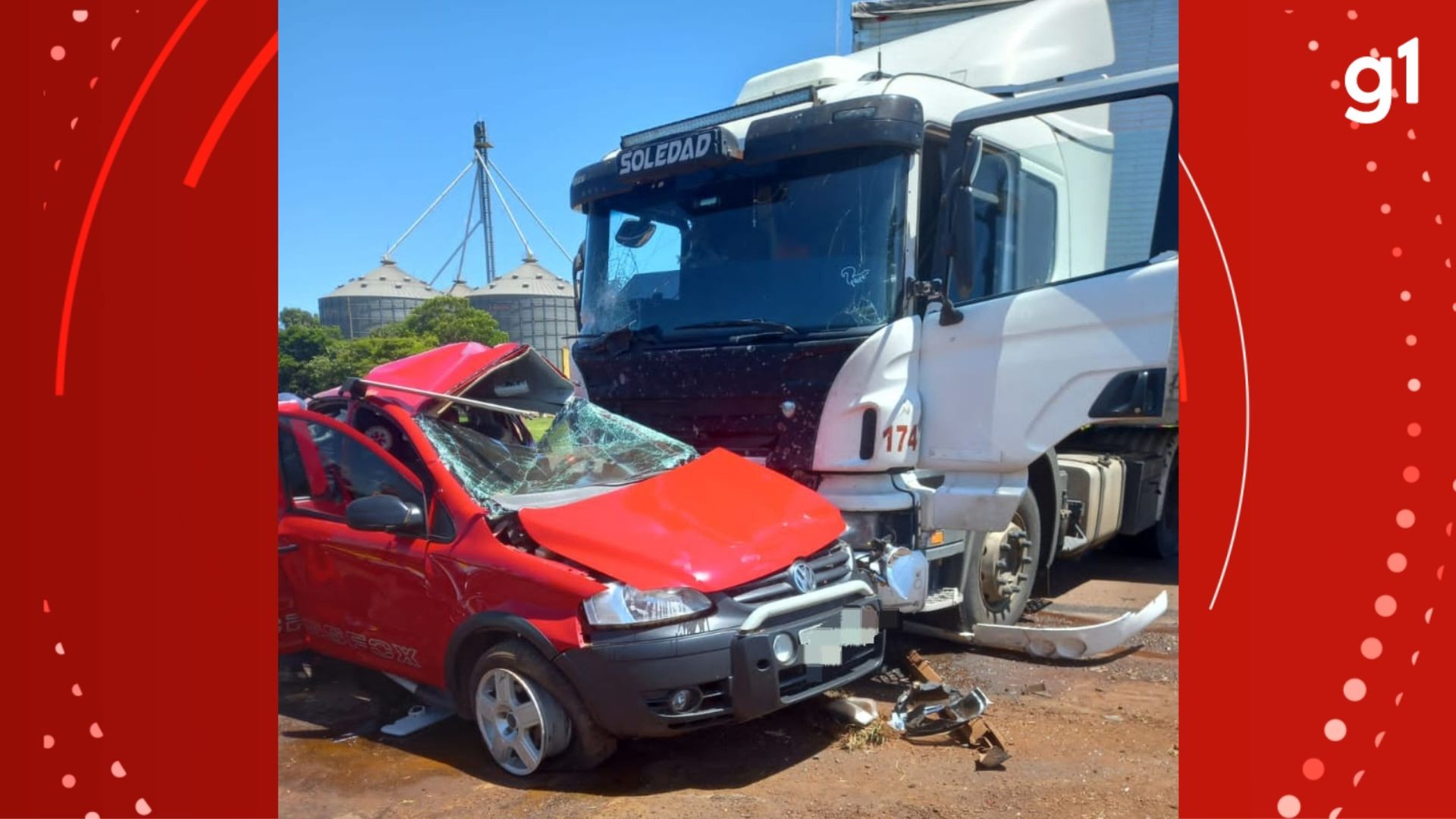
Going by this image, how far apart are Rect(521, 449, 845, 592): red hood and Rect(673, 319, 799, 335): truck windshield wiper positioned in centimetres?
85

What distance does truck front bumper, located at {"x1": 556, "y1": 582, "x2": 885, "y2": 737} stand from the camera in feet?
12.3

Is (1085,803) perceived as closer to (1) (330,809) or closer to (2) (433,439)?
(1) (330,809)

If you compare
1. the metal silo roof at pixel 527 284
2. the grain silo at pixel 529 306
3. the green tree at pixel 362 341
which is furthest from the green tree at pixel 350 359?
the metal silo roof at pixel 527 284

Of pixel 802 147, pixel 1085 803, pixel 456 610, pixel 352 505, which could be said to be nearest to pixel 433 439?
pixel 352 505

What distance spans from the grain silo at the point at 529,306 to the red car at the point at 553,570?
34.5 metres

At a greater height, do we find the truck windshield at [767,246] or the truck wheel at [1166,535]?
the truck windshield at [767,246]

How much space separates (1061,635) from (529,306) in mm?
37973

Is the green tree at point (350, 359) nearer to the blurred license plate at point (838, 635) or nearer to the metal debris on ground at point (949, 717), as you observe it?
the blurred license plate at point (838, 635)

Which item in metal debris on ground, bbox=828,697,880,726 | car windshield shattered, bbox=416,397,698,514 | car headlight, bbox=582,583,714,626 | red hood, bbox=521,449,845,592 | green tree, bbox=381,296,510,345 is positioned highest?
green tree, bbox=381,296,510,345

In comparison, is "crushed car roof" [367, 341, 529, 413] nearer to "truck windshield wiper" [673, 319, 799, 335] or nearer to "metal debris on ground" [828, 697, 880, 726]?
"truck windshield wiper" [673, 319, 799, 335]

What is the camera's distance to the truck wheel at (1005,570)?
5.62m

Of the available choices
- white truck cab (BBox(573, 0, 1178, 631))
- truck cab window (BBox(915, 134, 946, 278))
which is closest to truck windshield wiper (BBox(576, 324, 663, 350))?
white truck cab (BBox(573, 0, 1178, 631))

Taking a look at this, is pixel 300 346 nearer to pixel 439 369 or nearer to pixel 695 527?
pixel 439 369
